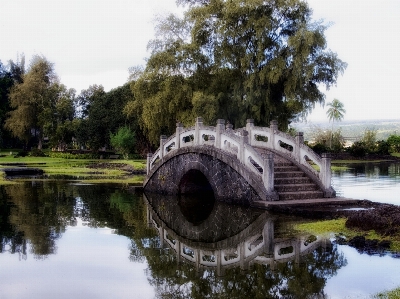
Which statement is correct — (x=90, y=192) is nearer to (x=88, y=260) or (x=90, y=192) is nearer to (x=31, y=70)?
(x=88, y=260)

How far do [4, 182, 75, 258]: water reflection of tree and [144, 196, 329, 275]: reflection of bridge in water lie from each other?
7.71 ft

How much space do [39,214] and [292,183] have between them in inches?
295

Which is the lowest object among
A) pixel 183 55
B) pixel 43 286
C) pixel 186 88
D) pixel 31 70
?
pixel 43 286

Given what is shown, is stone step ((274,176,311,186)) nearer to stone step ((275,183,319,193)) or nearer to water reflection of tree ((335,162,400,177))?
stone step ((275,183,319,193))

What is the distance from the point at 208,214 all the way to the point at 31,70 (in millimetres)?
47442

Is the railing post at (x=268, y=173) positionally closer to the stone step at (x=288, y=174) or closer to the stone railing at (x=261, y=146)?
the stone railing at (x=261, y=146)

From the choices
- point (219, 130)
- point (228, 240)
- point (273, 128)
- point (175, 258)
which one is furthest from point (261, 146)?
point (175, 258)

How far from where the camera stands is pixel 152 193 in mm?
19828

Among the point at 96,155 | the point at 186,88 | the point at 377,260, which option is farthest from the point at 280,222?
the point at 96,155

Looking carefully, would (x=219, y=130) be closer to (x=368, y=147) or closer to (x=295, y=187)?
(x=295, y=187)

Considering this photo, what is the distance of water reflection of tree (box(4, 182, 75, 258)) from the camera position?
432 inches

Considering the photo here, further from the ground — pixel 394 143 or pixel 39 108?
pixel 39 108

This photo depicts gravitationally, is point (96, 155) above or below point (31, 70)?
below

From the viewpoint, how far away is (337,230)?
36.1 ft
